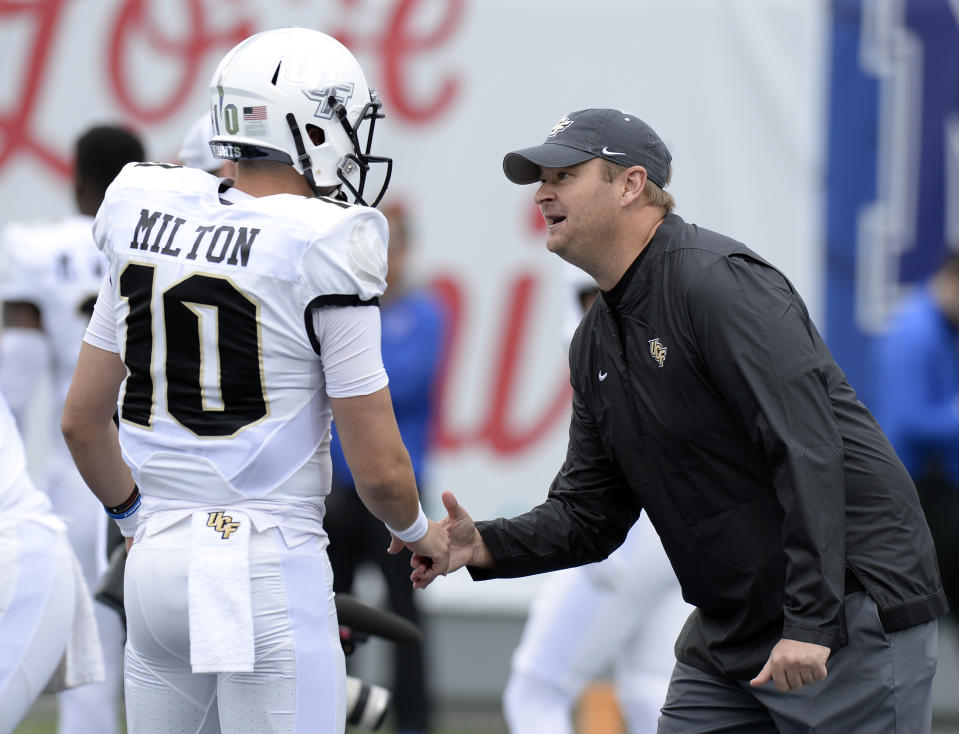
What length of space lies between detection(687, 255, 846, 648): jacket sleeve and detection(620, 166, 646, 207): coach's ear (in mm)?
285

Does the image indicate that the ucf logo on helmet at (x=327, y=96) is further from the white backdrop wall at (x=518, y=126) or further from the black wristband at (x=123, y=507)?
the white backdrop wall at (x=518, y=126)

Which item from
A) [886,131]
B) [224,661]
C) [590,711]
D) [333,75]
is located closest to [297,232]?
[333,75]

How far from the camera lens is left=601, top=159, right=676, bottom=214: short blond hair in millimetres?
3051

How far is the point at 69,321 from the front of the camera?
4.54m

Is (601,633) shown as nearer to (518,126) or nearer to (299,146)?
(299,146)

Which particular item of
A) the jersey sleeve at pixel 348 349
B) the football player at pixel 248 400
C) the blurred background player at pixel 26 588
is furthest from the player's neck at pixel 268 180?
the blurred background player at pixel 26 588

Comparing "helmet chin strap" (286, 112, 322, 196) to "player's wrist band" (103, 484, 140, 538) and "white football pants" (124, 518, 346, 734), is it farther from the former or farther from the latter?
"player's wrist band" (103, 484, 140, 538)

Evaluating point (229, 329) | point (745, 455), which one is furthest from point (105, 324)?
point (745, 455)

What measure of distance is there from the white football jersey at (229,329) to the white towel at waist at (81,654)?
0.76 meters

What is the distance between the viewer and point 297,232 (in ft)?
8.83

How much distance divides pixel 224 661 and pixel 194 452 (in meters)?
0.39

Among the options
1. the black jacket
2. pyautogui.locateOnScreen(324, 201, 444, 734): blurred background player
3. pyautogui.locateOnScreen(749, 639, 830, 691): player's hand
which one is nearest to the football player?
the black jacket

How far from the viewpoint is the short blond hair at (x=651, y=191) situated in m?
3.05

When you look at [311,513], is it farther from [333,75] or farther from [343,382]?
[333,75]
